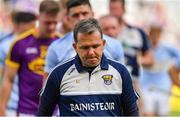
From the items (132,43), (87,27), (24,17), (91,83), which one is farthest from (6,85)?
(87,27)

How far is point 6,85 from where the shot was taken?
389 inches

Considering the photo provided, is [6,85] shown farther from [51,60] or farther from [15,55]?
[51,60]

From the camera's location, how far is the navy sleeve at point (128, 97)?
683 cm

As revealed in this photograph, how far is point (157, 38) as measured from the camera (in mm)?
15016

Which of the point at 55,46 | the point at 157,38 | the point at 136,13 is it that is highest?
the point at 55,46

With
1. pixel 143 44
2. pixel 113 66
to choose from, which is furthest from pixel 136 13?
pixel 113 66

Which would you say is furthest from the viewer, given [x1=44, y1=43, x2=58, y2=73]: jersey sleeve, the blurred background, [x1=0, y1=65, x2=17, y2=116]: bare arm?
the blurred background

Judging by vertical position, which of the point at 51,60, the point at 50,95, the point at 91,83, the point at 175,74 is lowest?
the point at 175,74

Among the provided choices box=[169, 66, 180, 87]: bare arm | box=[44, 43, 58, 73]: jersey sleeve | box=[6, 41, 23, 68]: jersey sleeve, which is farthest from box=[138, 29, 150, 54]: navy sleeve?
box=[44, 43, 58, 73]: jersey sleeve

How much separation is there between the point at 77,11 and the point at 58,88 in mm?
1721

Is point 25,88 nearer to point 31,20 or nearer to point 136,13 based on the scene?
point 31,20

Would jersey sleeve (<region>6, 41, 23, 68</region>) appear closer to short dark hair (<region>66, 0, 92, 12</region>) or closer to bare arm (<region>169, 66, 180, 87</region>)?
short dark hair (<region>66, 0, 92, 12</region>)

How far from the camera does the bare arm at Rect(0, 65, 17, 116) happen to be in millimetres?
9742

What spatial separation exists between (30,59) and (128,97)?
297 centimetres
